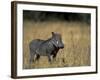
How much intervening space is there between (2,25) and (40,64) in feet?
1.44

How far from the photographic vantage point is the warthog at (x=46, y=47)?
2.07m

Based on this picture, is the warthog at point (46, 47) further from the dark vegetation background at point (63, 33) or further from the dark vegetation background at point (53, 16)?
the dark vegetation background at point (53, 16)

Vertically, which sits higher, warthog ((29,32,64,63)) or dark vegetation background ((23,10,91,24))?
dark vegetation background ((23,10,91,24))

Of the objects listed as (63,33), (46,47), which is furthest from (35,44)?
(63,33)

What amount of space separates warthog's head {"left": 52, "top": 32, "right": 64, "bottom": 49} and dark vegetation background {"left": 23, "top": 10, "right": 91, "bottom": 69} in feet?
0.10

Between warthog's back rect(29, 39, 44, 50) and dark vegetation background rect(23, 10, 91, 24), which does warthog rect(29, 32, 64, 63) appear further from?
dark vegetation background rect(23, 10, 91, 24)

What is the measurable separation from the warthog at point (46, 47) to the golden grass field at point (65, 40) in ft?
0.09

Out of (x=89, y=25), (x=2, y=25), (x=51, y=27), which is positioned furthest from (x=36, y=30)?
(x=89, y=25)

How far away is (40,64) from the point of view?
209cm

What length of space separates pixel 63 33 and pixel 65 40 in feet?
0.21

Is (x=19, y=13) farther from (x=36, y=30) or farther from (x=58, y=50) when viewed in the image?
(x=58, y=50)

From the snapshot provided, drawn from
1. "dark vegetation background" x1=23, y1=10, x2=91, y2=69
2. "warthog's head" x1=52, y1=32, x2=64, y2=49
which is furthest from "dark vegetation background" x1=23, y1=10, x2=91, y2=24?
"warthog's head" x1=52, y1=32, x2=64, y2=49

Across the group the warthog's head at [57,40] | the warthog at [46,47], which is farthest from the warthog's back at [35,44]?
the warthog's head at [57,40]

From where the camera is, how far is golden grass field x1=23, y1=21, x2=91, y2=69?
80.7 inches
